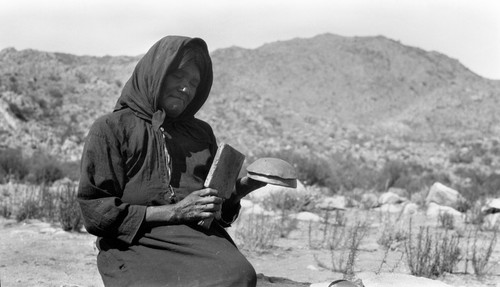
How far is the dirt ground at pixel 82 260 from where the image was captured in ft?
15.9

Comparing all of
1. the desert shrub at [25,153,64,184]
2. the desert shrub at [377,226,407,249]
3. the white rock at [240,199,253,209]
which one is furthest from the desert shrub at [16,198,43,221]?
the desert shrub at [25,153,64,184]

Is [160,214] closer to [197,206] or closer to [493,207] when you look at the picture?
[197,206]

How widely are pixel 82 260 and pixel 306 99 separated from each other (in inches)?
1404

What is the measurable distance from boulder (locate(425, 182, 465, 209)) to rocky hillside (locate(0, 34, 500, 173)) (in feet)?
30.7

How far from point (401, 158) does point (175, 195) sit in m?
20.9

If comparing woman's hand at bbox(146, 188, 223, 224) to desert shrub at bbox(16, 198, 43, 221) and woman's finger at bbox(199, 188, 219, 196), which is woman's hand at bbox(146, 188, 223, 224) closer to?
woman's finger at bbox(199, 188, 219, 196)

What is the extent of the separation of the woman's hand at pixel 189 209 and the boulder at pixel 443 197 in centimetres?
863

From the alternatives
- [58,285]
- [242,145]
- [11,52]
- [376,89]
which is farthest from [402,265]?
[376,89]

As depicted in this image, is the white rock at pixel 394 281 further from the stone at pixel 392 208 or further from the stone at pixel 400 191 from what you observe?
the stone at pixel 400 191

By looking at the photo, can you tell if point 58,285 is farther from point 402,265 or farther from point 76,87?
point 76,87

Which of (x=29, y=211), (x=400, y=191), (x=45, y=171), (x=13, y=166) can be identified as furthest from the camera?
(x=400, y=191)

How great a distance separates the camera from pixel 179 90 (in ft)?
9.86

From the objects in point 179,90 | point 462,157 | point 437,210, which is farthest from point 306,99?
point 179,90

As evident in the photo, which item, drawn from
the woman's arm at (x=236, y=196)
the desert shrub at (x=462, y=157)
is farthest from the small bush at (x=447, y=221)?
the desert shrub at (x=462, y=157)
